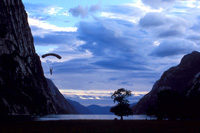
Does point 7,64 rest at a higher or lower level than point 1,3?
lower

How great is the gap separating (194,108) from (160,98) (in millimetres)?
12366

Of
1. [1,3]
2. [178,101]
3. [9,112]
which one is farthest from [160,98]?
[1,3]

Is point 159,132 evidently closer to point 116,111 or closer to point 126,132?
point 126,132

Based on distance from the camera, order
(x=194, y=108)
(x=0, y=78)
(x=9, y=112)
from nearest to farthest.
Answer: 1. (x=194, y=108)
2. (x=9, y=112)
3. (x=0, y=78)

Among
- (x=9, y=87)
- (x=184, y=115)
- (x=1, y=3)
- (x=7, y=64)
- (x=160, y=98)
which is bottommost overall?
(x=184, y=115)

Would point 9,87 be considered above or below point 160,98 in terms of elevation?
above

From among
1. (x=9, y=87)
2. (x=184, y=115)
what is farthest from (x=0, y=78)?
(x=184, y=115)

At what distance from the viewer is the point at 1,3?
648ft

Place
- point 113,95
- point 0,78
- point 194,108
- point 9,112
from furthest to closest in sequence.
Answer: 1. point 0,78
2. point 9,112
3. point 194,108
4. point 113,95

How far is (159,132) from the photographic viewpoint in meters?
32.2

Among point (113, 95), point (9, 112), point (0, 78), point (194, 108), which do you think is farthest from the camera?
point (0, 78)

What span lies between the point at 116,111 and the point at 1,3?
154499 millimetres

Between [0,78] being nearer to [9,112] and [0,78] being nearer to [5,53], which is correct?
[5,53]

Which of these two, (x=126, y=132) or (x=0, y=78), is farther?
(x=0, y=78)
